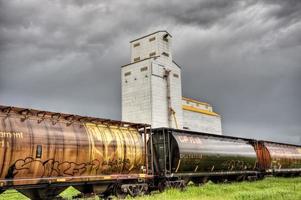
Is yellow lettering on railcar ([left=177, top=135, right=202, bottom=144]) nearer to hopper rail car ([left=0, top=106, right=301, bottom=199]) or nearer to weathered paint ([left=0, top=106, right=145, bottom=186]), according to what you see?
hopper rail car ([left=0, top=106, right=301, bottom=199])

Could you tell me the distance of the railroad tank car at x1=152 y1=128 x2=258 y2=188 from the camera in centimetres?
1886

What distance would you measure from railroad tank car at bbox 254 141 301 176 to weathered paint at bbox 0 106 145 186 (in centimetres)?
1789

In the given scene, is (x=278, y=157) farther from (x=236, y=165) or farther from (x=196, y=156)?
(x=196, y=156)

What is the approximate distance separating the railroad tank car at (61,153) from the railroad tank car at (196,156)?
2.45 m

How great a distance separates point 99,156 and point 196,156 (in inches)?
308

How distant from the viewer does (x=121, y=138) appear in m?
16.0

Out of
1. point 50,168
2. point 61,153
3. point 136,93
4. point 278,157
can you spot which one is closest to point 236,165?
point 278,157

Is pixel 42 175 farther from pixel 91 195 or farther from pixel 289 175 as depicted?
pixel 289 175

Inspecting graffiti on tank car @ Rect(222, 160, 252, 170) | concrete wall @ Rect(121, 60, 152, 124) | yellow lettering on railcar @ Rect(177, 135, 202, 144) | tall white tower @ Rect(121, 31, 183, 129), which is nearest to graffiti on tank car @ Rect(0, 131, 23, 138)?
yellow lettering on railcar @ Rect(177, 135, 202, 144)

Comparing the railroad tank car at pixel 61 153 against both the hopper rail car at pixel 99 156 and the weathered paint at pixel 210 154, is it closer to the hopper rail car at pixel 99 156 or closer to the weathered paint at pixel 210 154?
the hopper rail car at pixel 99 156

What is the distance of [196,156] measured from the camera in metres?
20.1

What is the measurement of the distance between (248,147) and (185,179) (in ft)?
33.6

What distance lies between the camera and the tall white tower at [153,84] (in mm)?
45787

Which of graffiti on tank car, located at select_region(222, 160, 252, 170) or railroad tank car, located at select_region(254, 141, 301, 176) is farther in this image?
railroad tank car, located at select_region(254, 141, 301, 176)
